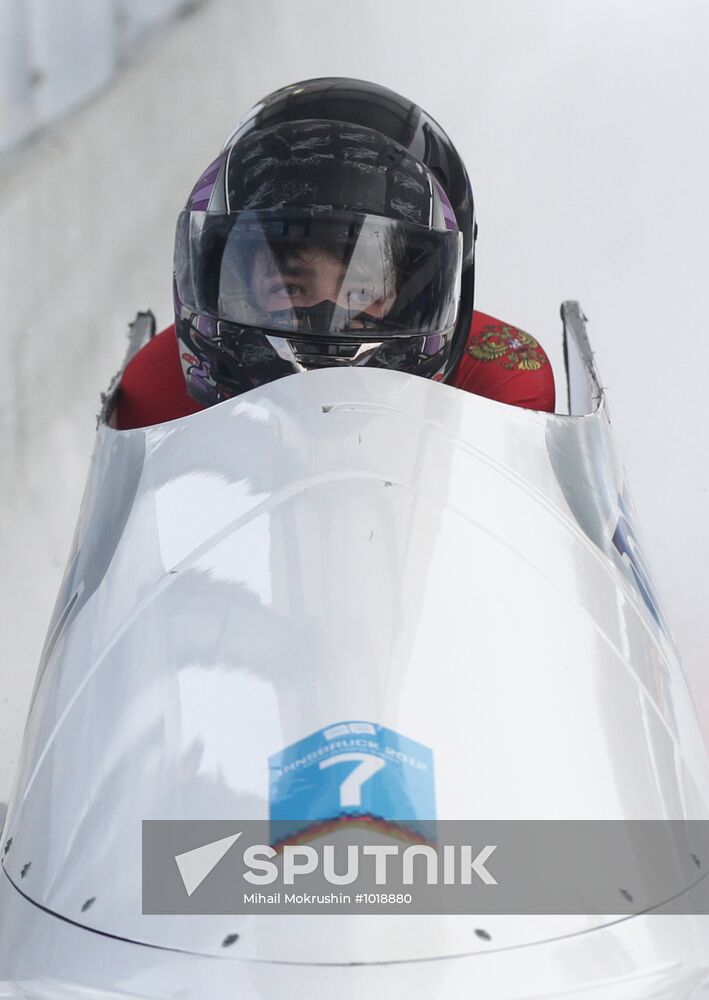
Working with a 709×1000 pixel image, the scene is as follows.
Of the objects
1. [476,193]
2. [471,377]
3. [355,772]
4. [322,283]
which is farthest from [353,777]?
[476,193]

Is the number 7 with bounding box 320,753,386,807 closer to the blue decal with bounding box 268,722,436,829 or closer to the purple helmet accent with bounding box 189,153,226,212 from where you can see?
the blue decal with bounding box 268,722,436,829

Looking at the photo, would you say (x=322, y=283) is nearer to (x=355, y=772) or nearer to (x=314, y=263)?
(x=314, y=263)

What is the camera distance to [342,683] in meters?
1.22

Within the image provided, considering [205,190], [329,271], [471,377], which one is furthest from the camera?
[471,377]

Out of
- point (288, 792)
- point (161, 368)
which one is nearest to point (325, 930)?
point (288, 792)

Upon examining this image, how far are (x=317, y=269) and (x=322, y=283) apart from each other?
0.02m

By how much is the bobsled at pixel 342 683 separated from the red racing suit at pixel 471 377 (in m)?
0.68

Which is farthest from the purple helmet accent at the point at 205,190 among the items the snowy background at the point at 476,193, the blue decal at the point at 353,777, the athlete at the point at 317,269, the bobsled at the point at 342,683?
the blue decal at the point at 353,777

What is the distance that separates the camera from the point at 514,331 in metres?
2.52

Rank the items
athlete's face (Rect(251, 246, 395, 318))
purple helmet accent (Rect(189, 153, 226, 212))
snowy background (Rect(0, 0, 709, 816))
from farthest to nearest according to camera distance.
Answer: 1. snowy background (Rect(0, 0, 709, 816))
2. purple helmet accent (Rect(189, 153, 226, 212))
3. athlete's face (Rect(251, 246, 395, 318))

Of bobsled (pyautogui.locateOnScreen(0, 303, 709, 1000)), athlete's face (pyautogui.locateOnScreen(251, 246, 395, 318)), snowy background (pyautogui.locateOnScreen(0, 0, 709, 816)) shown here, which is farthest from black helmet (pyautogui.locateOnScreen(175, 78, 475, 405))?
snowy background (pyautogui.locateOnScreen(0, 0, 709, 816))

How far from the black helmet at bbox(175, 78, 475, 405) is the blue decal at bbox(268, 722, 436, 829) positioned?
872 mm

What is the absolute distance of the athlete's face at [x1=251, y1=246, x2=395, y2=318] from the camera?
189 centimetres

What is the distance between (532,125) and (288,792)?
434 centimetres
